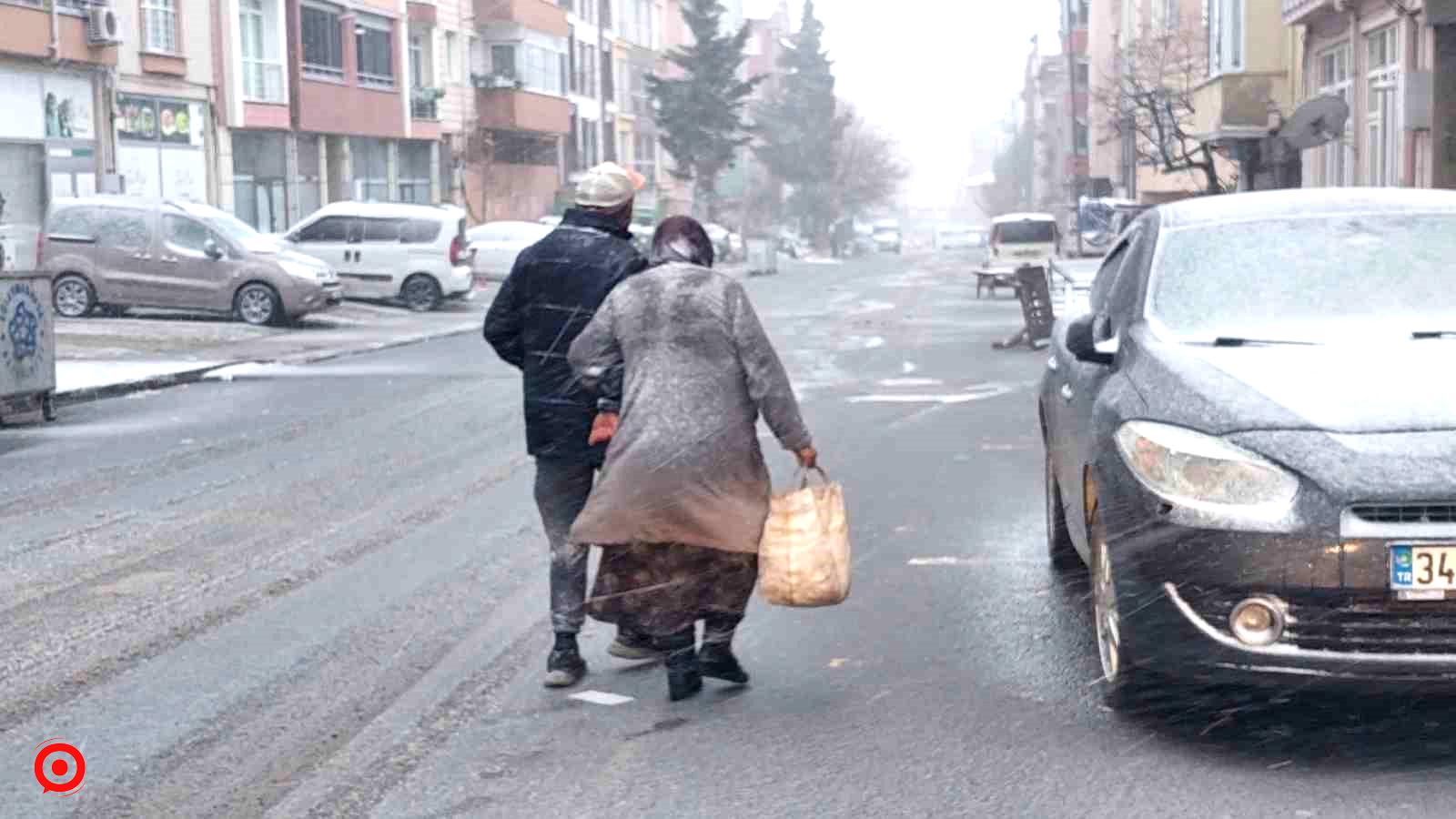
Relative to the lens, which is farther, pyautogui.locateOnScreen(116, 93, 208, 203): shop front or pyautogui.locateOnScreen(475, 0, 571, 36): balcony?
pyautogui.locateOnScreen(475, 0, 571, 36): balcony

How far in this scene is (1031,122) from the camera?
130250 mm

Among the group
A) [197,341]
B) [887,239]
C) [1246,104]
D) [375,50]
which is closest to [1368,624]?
[197,341]

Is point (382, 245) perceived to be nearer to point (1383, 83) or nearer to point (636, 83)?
point (1383, 83)

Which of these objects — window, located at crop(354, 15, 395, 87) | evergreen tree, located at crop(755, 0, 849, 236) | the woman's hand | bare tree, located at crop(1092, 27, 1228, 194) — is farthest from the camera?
evergreen tree, located at crop(755, 0, 849, 236)

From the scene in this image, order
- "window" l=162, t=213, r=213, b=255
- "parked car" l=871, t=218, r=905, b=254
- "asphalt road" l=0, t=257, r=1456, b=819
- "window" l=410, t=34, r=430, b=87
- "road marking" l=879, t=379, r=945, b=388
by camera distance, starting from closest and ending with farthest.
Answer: "asphalt road" l=0, t=257, r=1456, b=819 → "road marking" l=879, t=379, r=945, b=388 → "window" l=162, t=213, r=213, b=255 → "window" l=410, t=34, r=430, b=87 → "parked car" l=871, t=218, r=905, b=254

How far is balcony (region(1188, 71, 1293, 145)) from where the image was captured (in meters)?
36.4

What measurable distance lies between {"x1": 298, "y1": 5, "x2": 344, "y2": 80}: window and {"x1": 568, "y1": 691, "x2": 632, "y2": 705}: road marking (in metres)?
39.9

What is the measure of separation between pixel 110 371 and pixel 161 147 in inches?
729

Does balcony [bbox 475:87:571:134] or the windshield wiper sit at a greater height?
balcony [bbox 475:87:571:134]

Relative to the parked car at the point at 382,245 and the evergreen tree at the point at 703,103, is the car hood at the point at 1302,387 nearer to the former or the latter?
the parked car at the point at 382,245

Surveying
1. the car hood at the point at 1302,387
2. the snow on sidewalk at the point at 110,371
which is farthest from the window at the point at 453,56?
the car hood at the point at 1302,387

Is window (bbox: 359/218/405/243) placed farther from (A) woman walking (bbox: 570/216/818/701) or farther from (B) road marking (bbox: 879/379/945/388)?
(A) woman walking (bbox: 570/216/818/701)

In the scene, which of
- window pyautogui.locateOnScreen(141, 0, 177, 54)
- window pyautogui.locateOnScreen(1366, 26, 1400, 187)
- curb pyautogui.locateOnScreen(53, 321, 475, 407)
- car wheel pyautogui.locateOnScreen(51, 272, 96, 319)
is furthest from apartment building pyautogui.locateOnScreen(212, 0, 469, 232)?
window pyautogui.locateOnScreen(1366, 26, 1400, 187)

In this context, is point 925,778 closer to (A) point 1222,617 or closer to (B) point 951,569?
(A) point 1222,617
